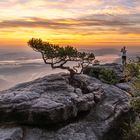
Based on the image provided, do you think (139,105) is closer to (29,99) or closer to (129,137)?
(129,137)

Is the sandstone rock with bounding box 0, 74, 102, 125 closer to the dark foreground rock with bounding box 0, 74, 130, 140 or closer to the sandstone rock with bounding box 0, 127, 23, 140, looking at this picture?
the dark foreground rock with bounding box 0, 74, 130, 140

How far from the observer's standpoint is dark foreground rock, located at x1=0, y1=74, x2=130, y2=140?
36125 millimetres

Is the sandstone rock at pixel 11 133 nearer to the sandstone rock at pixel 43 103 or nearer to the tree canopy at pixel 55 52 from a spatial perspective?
the sandstone rock at pixel 43 103

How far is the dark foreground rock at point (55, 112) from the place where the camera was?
36.1m

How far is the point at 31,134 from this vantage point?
35906 millimetres

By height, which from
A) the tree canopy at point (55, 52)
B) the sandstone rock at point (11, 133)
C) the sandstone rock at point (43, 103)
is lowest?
the sandstone rock at point (11, 133)

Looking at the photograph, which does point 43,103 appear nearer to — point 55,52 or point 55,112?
point 55,112

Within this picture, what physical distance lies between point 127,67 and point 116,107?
7839 mm

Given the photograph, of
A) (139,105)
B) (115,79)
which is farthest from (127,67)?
(115,79)


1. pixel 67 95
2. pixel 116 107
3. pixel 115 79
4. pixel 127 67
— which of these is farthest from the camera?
pixel 115 79

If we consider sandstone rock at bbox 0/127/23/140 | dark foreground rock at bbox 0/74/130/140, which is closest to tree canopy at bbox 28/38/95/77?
dark foreground rock at bbox 0/74/130/140

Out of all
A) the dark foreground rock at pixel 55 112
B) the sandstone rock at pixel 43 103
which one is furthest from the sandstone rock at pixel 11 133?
the sandstone rock at pixel 43 103

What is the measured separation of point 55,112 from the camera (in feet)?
119

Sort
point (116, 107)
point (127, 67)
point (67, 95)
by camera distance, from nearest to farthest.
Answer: point (127, 67)
point (67, 95)
point (116, 107)
